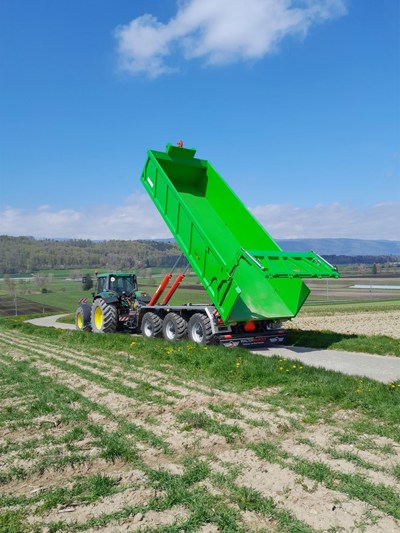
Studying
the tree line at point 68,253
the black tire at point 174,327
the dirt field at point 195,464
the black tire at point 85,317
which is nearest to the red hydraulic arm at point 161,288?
the black tire at point 174,327

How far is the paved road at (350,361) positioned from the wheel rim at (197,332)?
5.29 feet

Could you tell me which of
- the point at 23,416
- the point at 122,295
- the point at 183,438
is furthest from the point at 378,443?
the point at 122,295

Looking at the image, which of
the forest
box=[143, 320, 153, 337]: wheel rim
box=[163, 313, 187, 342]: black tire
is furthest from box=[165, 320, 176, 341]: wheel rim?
the forest

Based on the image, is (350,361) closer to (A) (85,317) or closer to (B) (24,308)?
(A) (85,317)

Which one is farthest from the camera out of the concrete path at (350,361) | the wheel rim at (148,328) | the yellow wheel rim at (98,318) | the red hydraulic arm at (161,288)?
the yellow wheel rim at (98,318)

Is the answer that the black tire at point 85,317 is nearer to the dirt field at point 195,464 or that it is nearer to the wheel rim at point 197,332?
the wheel rim at point 197,332

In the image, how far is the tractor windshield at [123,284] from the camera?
54.9ft

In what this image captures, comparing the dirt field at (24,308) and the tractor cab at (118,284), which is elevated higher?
the tractor cab at (118,284)

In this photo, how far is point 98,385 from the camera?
26.0ft

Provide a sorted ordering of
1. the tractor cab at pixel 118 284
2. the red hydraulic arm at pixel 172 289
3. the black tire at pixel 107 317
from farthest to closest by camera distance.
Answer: the tractor cab at pixel 118 284 < the black tire at pixel 107 317 < the red hydraulic arm at pixel 172 289

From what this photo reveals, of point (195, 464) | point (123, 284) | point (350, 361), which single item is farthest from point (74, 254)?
point (195, 464)

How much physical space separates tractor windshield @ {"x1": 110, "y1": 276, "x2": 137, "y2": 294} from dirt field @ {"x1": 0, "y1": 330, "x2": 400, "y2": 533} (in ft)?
30.9

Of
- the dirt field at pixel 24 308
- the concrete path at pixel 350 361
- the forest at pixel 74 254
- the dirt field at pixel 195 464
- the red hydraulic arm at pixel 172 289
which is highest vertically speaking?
the forest at pixel 74 254

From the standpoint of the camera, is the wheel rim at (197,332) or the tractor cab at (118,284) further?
the tractor cab at (118,284)
